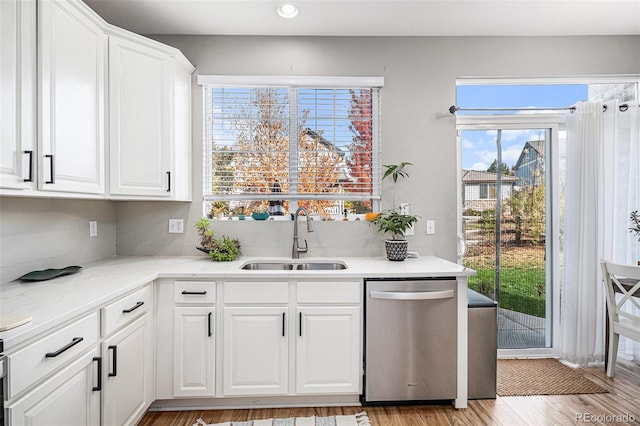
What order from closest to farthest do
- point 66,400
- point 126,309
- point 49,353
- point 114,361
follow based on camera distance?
1. point 49,353
2. point 66,400
3. point 114,361
4. point 126,309

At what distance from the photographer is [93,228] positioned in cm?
233

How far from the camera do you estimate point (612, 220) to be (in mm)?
2613

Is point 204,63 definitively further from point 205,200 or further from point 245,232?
point 245,232

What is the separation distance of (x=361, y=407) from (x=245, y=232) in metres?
1.50

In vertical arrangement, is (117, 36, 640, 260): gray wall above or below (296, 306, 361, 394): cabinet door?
above

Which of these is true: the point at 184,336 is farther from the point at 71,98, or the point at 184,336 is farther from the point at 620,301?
the point at 620,301


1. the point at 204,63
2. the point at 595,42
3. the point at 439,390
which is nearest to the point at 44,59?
the point at 204,63

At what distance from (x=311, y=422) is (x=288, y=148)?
1940 millimetres

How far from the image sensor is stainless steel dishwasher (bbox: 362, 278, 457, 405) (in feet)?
6.64

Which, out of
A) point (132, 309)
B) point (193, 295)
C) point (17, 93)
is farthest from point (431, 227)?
point (17, 93)

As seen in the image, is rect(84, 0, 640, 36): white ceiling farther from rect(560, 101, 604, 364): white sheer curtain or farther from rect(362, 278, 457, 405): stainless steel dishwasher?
rect(362, 278, 457, 405): stainless steel dishwasher

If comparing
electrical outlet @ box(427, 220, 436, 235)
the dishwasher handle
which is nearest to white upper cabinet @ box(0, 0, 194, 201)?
the dishwasher handle

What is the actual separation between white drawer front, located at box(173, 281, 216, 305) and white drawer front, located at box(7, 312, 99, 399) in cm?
55

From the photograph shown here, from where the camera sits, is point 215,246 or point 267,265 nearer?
point 215,246
